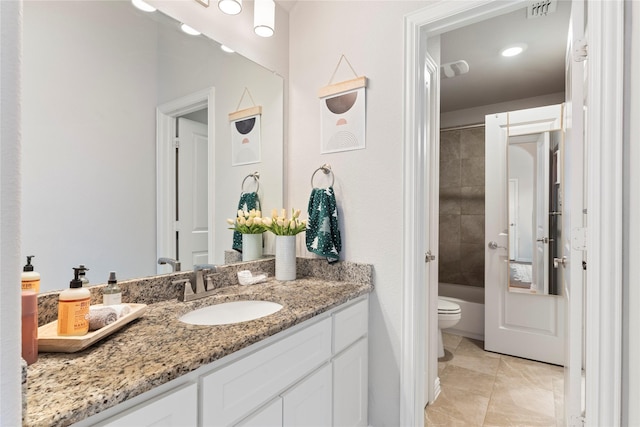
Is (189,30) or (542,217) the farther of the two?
(542,217)

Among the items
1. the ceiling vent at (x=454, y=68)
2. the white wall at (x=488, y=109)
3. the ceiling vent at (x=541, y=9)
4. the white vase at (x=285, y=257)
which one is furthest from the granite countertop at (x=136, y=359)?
the white wall at (x=488, y=109)

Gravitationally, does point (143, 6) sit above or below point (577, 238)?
above

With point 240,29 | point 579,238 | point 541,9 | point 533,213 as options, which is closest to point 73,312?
point 240,29

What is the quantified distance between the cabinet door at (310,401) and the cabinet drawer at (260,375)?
4 centimetres

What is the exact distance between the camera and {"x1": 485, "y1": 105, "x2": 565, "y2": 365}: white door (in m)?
2.57

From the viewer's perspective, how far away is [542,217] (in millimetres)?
2658

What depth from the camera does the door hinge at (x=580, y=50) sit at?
3.85ft

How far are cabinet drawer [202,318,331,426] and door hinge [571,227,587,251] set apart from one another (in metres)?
0.97

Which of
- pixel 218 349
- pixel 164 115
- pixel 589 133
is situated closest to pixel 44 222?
pixel 164 115

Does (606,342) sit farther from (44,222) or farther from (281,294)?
(44,222)

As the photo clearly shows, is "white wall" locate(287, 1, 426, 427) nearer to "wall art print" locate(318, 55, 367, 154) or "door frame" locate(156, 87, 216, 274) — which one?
"wall art print" locate(318, 55, 367, 154)

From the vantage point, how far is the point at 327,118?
5.96 feet

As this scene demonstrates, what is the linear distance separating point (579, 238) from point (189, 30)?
1809 mm

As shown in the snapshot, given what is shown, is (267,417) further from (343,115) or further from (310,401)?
(343,115)
